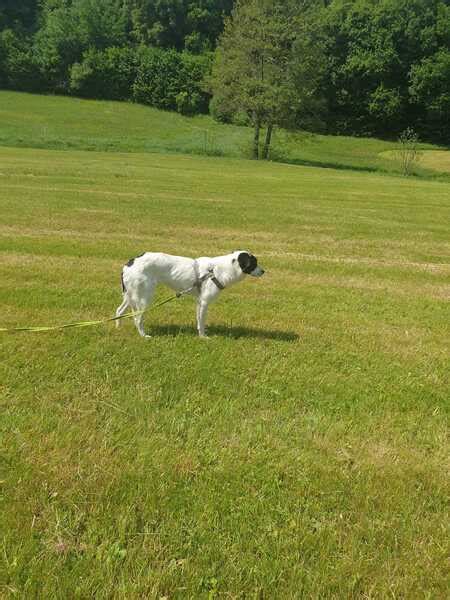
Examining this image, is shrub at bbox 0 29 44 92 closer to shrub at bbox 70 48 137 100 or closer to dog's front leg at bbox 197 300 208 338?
shrub at bbox 70 48 137 100

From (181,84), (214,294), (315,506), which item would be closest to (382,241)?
(214,294)

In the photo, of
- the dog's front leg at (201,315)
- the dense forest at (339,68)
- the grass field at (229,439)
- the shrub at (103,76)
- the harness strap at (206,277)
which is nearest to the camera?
the grass field at (229,439)

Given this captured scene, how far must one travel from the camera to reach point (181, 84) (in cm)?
7300

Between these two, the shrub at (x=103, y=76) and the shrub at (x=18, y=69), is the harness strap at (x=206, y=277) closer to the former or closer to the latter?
the shrub at (x=103, y=76)

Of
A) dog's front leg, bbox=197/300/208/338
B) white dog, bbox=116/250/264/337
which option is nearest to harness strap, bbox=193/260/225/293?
white dog, bbox=116/250/264/337

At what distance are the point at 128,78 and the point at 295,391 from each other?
79.3 meters

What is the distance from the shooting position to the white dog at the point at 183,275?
5844mm

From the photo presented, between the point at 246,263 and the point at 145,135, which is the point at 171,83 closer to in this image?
the point at 145,135

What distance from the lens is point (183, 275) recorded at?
6.01 m

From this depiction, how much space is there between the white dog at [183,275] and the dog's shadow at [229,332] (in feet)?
1.48

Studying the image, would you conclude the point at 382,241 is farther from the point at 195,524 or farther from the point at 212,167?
the point at 212,167

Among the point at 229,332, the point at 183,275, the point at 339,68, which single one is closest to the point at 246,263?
the point at 183,275

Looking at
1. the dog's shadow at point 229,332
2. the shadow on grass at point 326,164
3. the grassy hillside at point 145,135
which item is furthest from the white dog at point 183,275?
the shadow on grass at point 326,164

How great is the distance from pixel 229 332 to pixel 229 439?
258 centimetres
